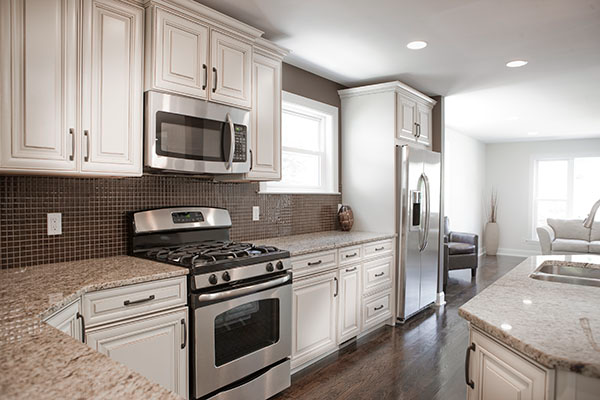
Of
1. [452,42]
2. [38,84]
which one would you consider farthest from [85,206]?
[452,42]

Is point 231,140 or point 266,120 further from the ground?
point 266,120

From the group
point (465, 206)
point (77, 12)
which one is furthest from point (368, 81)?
point (465, 206)

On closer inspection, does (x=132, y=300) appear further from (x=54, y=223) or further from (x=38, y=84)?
(x=38, y=84)

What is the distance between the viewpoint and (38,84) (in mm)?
1810

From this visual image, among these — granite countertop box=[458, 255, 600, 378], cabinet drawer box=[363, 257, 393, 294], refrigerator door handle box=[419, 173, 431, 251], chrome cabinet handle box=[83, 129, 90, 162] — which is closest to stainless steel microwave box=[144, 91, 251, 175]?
chrome cabinet handle box=[83, 129, 90, 162]

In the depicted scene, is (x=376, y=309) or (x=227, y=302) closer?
(x=227, y=302)

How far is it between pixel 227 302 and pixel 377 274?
1.90 metres

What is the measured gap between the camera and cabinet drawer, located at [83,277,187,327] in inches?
68.2

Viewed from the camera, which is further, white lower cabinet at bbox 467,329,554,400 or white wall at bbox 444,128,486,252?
white wall at bbox 444,128,486,252

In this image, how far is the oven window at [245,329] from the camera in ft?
7.21

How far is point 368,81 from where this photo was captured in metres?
4.19

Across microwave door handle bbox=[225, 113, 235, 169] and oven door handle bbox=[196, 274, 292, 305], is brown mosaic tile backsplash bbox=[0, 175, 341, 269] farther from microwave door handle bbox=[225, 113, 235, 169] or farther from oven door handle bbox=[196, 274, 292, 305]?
oven door handle bbox=[196, 274, 292, 305]

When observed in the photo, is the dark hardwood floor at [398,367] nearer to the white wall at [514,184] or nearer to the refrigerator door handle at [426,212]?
the refrigerator door handle at [426,212]

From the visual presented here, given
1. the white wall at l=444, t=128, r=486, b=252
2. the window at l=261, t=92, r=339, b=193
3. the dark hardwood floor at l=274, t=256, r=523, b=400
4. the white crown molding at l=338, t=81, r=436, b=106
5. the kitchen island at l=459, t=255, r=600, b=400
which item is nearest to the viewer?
the kitchen island at l=459, t=255, r=600, b=400
